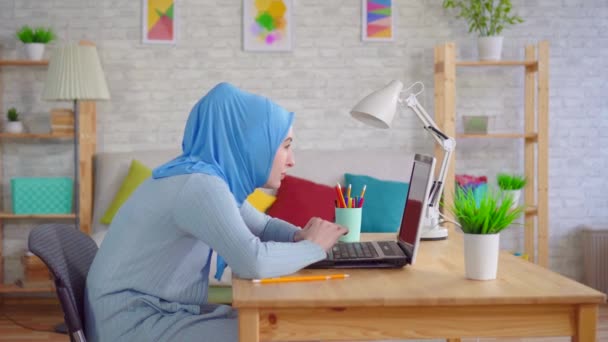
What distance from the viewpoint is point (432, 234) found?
259 centimetres

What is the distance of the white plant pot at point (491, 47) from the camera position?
15.8ft

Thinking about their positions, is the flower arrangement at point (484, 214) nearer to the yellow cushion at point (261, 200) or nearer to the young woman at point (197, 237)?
the young woman at point (197, 237)

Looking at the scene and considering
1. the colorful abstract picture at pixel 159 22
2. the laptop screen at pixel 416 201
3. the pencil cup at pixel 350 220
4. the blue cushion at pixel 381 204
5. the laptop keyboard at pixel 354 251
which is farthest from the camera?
the colorful abstract picture at pixel 159 22

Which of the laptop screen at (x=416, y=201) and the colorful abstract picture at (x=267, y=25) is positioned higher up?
the colorful abstract picture at (x=267, y=25)

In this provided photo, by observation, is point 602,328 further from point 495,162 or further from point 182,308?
point 182,308

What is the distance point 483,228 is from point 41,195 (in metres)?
3.56

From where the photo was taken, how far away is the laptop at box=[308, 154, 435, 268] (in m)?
2.03

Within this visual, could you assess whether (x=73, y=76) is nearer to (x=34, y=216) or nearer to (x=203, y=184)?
(x=34, y=216)

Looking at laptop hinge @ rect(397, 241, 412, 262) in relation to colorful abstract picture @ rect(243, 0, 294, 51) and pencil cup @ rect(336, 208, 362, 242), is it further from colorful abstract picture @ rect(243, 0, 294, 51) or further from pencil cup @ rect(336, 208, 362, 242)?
colorful abstract picture @ rect(243, 0, 294, 51)

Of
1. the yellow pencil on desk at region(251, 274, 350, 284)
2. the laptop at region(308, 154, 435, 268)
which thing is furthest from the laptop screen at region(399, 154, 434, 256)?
the yellow pencil on desk at region(251, 274, 350, 284)

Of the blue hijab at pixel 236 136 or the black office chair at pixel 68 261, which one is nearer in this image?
the black office chair at pixel 68 261

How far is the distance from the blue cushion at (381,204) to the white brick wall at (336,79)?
538 mm

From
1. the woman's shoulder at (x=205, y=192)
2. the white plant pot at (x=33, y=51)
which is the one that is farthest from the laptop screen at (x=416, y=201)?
the white plant pot at (x=33, y=51)

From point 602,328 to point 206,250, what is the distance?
3.07 meters
